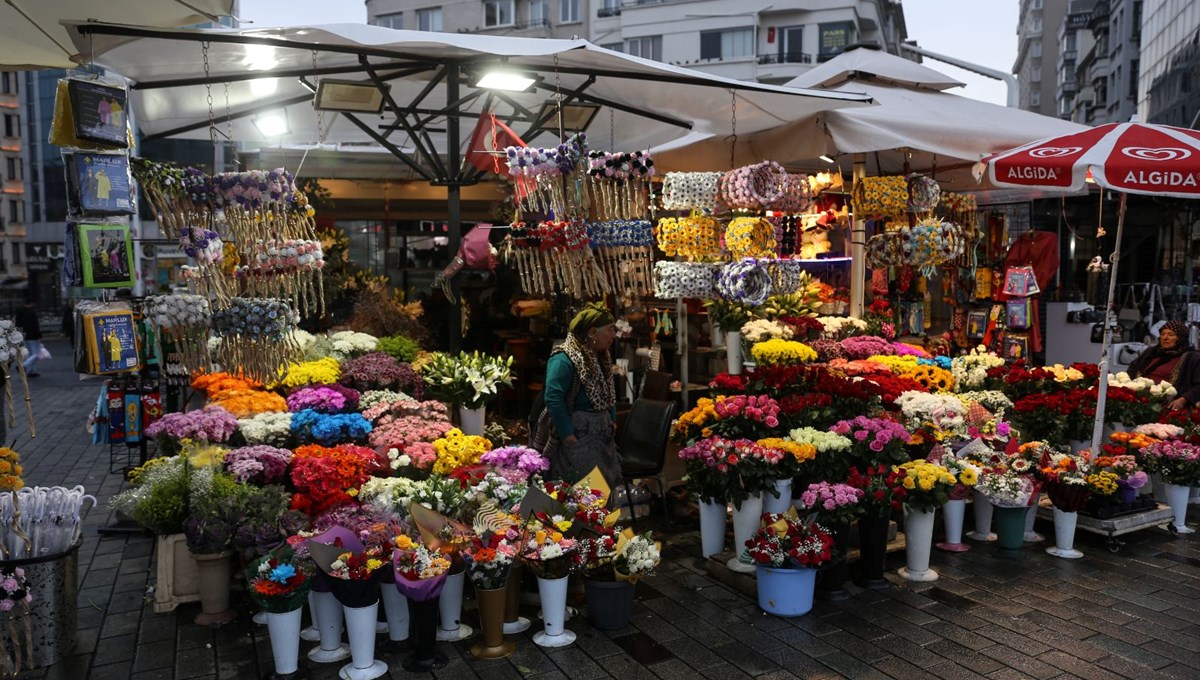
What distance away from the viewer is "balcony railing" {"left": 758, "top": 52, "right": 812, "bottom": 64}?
107 feet

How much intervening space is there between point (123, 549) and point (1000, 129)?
767 cm

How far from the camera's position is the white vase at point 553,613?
169 inches

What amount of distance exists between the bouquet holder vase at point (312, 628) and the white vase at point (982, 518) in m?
4.40

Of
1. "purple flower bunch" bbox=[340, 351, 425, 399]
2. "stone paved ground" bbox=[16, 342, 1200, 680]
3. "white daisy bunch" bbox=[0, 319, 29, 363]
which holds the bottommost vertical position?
"stone paved ground" bbox=[16, 342, 1200, 680]

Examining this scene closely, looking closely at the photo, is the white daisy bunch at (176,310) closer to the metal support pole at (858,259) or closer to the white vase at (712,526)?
the white vase at (712,526)

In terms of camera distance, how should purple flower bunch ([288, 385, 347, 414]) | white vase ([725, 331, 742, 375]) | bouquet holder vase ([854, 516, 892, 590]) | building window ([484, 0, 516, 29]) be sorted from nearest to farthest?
bouquet holder vase ([854, 516, 892, 590]) < purple flower bunch ([288, 385, 347, 414]) < white vase ([725, 331, 742, 375]) < building window ([484, 0, 516, 29])

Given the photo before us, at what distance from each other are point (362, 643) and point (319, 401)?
231cm

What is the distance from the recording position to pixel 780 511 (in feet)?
17.4

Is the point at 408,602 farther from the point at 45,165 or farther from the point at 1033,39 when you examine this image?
the point at 1033,39

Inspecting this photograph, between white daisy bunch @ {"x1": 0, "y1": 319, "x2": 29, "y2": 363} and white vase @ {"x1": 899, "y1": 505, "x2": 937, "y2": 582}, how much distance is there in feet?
15.8

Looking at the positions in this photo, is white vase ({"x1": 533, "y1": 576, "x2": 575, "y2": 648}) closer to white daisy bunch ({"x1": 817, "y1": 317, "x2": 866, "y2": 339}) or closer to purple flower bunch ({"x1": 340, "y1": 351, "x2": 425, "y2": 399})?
purple flower bunch ({"x1": 340, "y1": 351, "x2": 425, "y2": 399})

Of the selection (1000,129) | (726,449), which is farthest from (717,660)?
(1000,129)

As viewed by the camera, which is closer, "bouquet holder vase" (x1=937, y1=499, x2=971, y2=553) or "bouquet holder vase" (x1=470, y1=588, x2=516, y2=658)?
"bouquet holder vase" (x1=470, y1=588, x2=516, y2=658)

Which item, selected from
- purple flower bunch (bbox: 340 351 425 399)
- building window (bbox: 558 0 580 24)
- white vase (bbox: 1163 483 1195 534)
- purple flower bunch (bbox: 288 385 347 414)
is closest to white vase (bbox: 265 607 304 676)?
purple flower bunch (bbox: 288 385 347 414)
